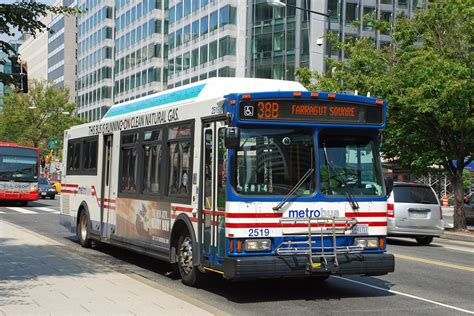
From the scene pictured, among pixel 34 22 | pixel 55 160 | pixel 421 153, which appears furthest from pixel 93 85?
pixel 34 22

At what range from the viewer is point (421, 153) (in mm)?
25062

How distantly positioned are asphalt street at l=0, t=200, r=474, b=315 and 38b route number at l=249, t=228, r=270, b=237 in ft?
3.07

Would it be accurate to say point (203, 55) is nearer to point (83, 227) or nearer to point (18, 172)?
point (18, 172)

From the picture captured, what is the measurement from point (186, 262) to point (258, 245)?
1.91 m

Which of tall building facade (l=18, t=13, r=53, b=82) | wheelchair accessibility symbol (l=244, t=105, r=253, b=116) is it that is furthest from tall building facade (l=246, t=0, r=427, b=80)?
tall building facade (l=18, t=13, r=53, b=82)

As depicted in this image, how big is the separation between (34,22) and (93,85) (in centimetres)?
9871

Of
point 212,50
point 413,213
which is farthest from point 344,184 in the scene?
point 212,50

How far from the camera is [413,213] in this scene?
19578mm

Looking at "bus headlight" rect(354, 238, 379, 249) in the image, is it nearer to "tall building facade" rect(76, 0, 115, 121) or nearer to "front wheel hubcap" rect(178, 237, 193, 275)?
"front wheel hubcap" rect(178, 237, 193, 275)

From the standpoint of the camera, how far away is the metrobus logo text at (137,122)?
11570mm

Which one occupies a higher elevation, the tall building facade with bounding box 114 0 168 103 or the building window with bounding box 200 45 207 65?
the tall building facade with bounding box 114 0 168 103

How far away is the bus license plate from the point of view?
32.0ft

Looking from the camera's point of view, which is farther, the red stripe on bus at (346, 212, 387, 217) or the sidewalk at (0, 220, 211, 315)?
the red stripe on bus at (346, 212, 387, 217)

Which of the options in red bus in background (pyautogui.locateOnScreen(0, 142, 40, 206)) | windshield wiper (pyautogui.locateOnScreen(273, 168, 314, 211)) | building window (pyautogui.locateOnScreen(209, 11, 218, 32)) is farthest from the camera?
building window (pyautogui.locateOnScreen(209, 11, 218, 32))
